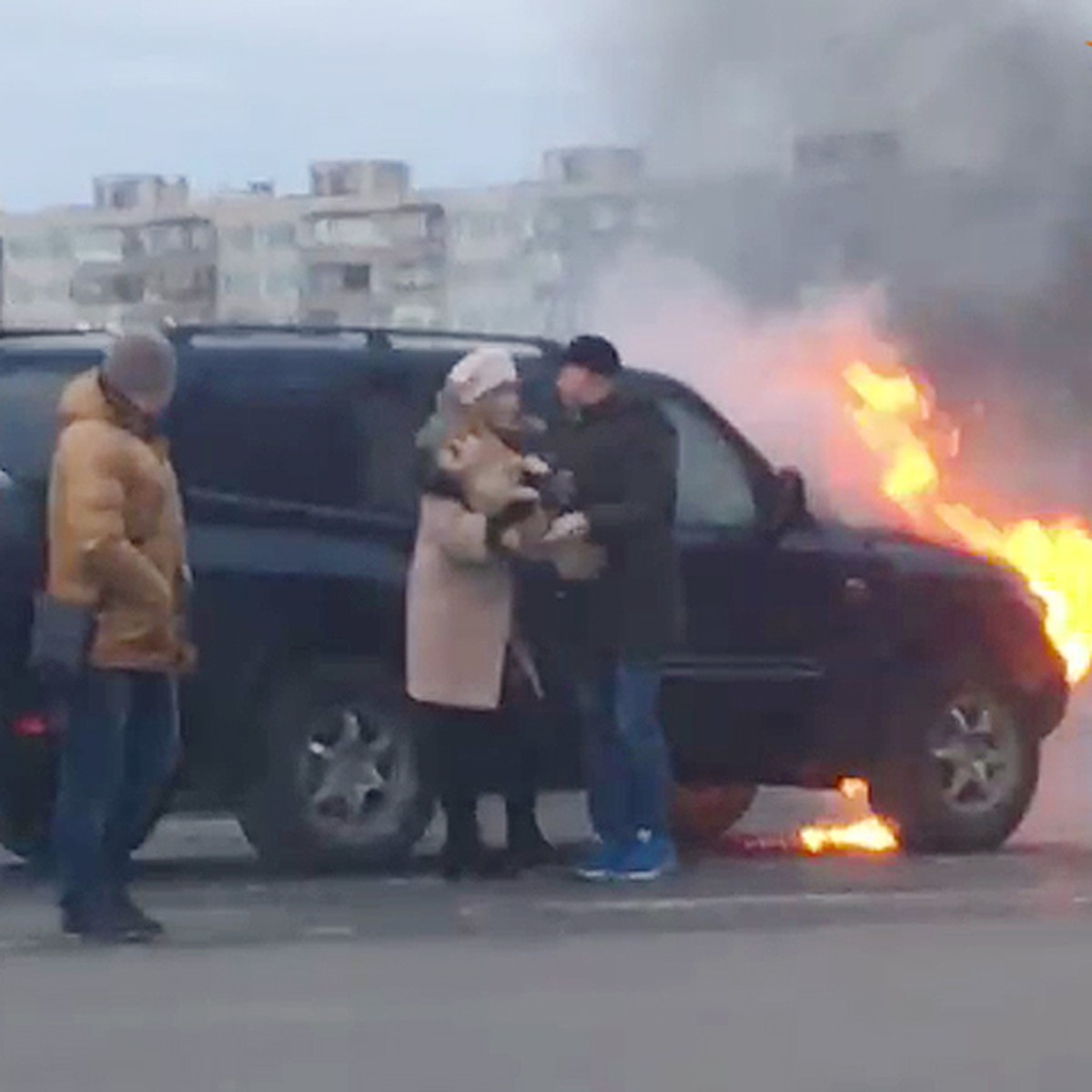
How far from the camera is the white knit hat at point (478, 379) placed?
1291cm

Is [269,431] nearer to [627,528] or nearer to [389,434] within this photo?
[389,434]

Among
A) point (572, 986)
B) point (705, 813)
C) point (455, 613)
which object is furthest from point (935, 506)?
point (572, 986)

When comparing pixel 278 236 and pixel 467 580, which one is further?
pixel 278 236

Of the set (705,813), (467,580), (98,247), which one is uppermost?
(98,247)

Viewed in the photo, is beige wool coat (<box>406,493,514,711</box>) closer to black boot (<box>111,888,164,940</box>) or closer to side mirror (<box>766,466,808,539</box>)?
side mirror (<box>766,466,808,539</box>)

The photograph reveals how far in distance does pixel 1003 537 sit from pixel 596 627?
23.0ft

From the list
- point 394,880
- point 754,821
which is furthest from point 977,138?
point 394,880

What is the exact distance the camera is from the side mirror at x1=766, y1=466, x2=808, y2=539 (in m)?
14.1

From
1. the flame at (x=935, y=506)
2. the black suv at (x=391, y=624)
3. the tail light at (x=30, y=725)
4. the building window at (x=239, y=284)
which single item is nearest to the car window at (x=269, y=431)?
the black suv at (x=391, y=624)

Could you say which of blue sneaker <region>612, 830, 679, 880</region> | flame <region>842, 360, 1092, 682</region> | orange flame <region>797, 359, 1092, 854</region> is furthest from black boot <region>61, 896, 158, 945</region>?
flame <region>842, 360, 1092, 682</region>

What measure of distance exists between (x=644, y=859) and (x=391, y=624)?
113 centimetres

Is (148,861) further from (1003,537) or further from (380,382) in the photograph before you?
(1003,537)

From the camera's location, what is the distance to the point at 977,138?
74.0 feet

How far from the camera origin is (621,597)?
13.2 metres
